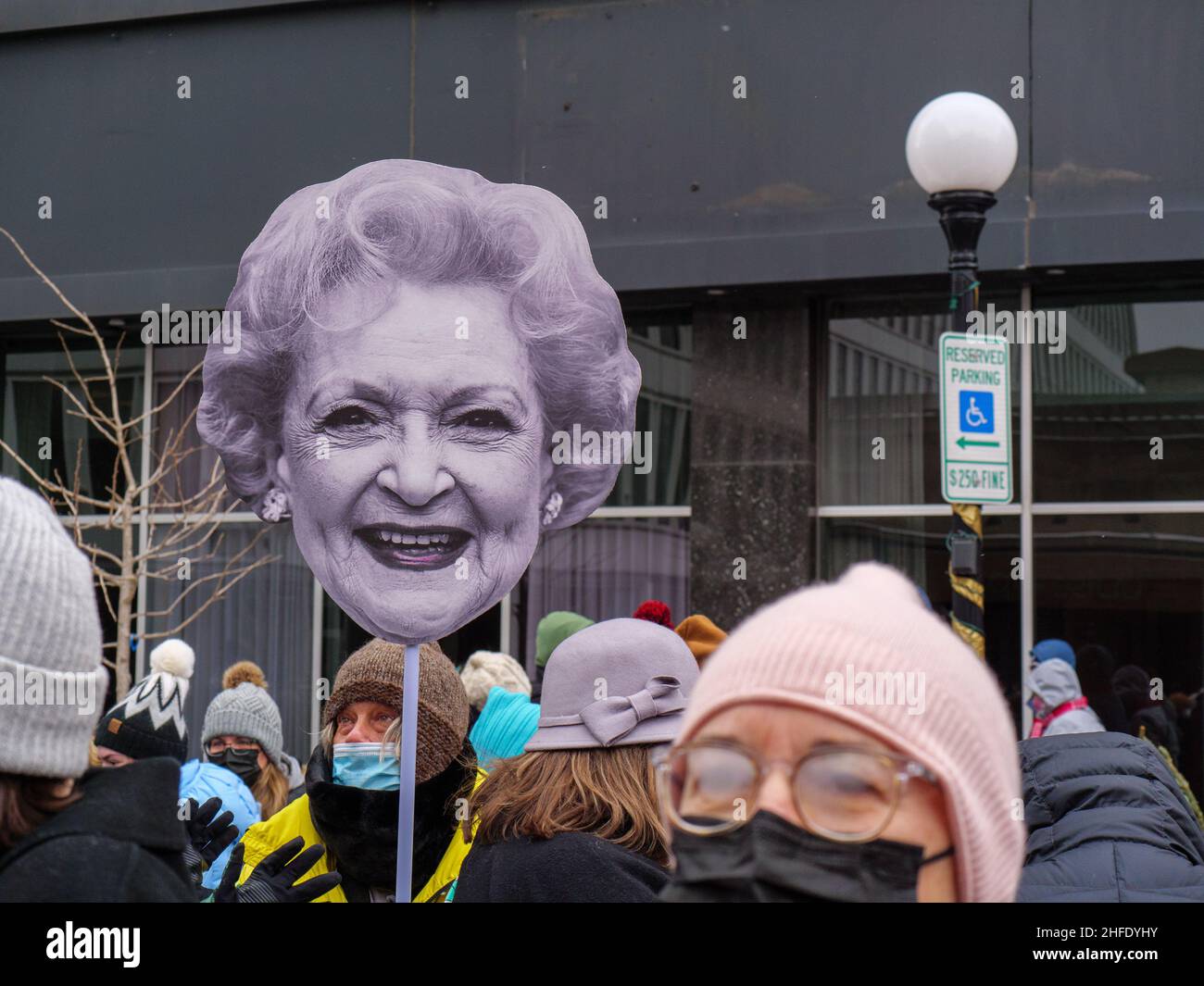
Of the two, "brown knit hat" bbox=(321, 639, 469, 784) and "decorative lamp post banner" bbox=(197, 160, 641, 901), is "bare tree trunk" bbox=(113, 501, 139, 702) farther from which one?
"decorative lamp post banner" bbox=(197, 160, 641, 901)

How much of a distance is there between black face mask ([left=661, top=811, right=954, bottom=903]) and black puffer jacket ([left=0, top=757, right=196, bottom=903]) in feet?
2.30

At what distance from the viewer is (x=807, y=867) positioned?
165 cm

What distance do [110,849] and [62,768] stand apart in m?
0.14

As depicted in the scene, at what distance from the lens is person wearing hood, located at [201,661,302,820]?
20.0 feet

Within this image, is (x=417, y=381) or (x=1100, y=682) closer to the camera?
(x=417, y=381)

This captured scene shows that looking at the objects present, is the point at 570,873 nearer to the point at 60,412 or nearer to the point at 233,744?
Result: the point at 233,744

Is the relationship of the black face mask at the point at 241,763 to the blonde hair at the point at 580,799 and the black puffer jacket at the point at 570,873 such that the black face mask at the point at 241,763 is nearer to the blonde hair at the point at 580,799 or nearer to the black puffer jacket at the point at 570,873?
the blonde hair at the point at 580,799

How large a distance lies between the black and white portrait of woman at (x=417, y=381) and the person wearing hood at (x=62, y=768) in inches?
58.0

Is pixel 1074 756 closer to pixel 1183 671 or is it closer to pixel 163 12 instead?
pixel 1183 671

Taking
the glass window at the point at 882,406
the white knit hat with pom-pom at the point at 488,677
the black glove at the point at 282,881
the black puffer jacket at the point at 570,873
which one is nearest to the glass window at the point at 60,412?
the glass window at the point at 882,406

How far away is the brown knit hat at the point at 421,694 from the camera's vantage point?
12.2ft

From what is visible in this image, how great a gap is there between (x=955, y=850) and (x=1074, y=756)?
32.6 inches

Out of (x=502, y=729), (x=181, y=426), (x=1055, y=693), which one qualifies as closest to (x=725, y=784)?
(x=502, y=729)

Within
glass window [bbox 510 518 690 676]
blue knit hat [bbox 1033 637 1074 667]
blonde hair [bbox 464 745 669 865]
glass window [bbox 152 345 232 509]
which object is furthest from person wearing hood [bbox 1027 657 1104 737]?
glass window [bbox 152 345 232 509]
